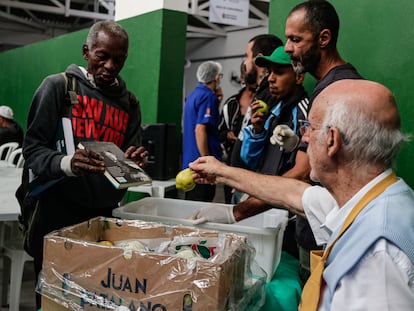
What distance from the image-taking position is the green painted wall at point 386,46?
211cm

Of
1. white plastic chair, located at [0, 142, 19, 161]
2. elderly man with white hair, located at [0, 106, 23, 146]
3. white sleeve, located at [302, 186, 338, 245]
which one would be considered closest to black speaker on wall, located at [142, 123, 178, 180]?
white sleeve, located at [302, 186, 338, 245]

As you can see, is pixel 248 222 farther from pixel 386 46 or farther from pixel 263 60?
pixel 386 46

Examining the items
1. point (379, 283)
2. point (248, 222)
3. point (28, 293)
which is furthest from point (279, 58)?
point (28, 293)

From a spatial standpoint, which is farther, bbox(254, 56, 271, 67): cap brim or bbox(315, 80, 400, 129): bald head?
bbox(254, 56, 271, 67): cap brim

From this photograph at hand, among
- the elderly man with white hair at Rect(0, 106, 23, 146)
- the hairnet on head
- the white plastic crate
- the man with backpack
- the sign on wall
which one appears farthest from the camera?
the elderly man with white hair at Rect(0, 106, 23, 146)

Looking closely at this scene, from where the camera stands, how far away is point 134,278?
46.2 inches

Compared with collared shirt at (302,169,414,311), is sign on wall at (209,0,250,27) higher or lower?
higher

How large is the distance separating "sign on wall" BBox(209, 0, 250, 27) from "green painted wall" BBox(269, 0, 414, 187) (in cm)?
254

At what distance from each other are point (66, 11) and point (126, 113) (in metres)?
8.93

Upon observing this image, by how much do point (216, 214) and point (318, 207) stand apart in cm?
41

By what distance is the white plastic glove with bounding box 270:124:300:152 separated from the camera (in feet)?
6.03

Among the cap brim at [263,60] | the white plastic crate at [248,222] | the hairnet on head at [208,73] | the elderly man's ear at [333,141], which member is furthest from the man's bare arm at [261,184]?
the hairnet on head at [208,73]

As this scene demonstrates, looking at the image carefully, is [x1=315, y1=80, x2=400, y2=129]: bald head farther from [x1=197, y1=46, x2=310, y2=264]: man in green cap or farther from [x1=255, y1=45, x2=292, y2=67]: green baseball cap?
[x1=255, y1=45, x2=292, y2=67]: green baseball cap

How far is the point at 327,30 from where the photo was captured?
6.30ft
